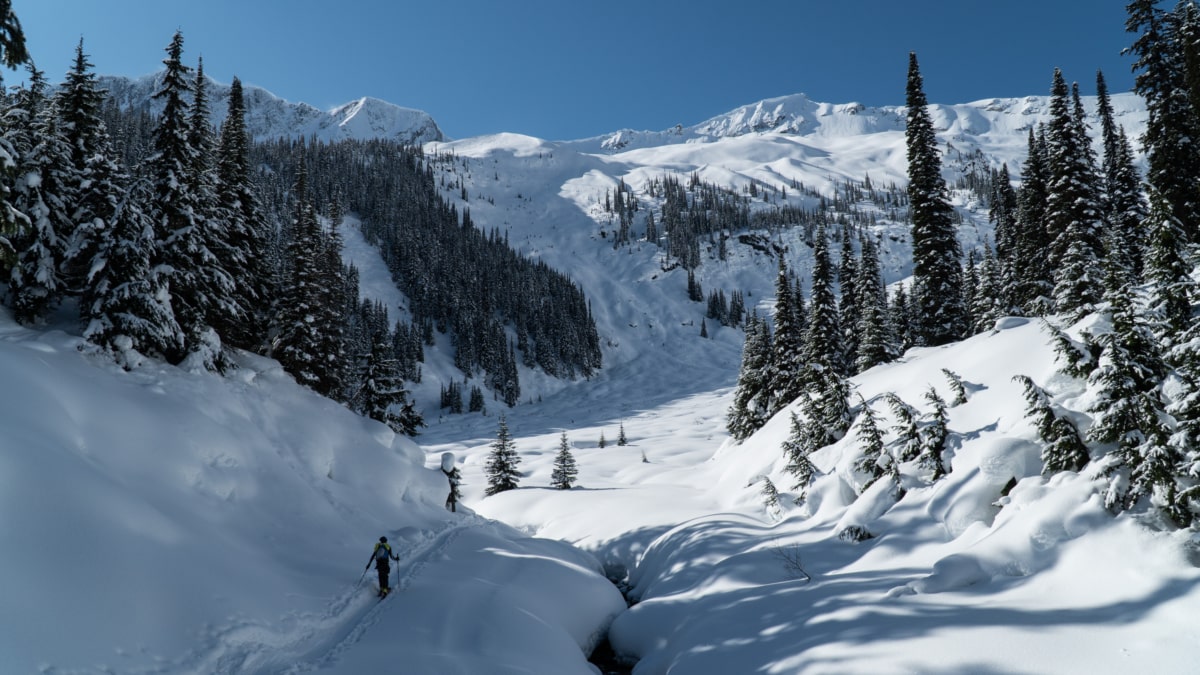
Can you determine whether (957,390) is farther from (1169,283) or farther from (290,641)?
(290,641)

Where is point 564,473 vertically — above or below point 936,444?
below

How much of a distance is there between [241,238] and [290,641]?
26.1 metres

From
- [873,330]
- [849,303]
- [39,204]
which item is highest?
[39,204]

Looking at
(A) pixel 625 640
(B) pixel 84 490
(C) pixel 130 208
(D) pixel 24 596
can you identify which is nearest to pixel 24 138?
(C) pixel 130 208

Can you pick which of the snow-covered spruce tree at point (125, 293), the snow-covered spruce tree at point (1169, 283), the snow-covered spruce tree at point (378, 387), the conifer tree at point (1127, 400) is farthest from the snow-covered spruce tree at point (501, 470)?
the snow-covered spruce tree at point (1169, 283)

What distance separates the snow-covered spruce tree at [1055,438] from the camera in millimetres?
10781

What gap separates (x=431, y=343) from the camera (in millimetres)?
131375

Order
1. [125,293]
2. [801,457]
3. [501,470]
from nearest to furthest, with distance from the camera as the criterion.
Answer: [125,293] → [801,457] → [501,470]

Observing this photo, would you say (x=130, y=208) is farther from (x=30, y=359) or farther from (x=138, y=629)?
(x=138, y=629)

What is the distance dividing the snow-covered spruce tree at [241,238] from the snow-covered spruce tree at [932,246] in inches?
1625

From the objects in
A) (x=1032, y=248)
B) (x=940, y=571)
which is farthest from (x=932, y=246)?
(x=940, y=571)

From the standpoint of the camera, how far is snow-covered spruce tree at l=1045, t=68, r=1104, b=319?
30358 mm

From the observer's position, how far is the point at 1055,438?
11195mm

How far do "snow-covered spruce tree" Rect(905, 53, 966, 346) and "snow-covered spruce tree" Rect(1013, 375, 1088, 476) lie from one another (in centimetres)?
2939
